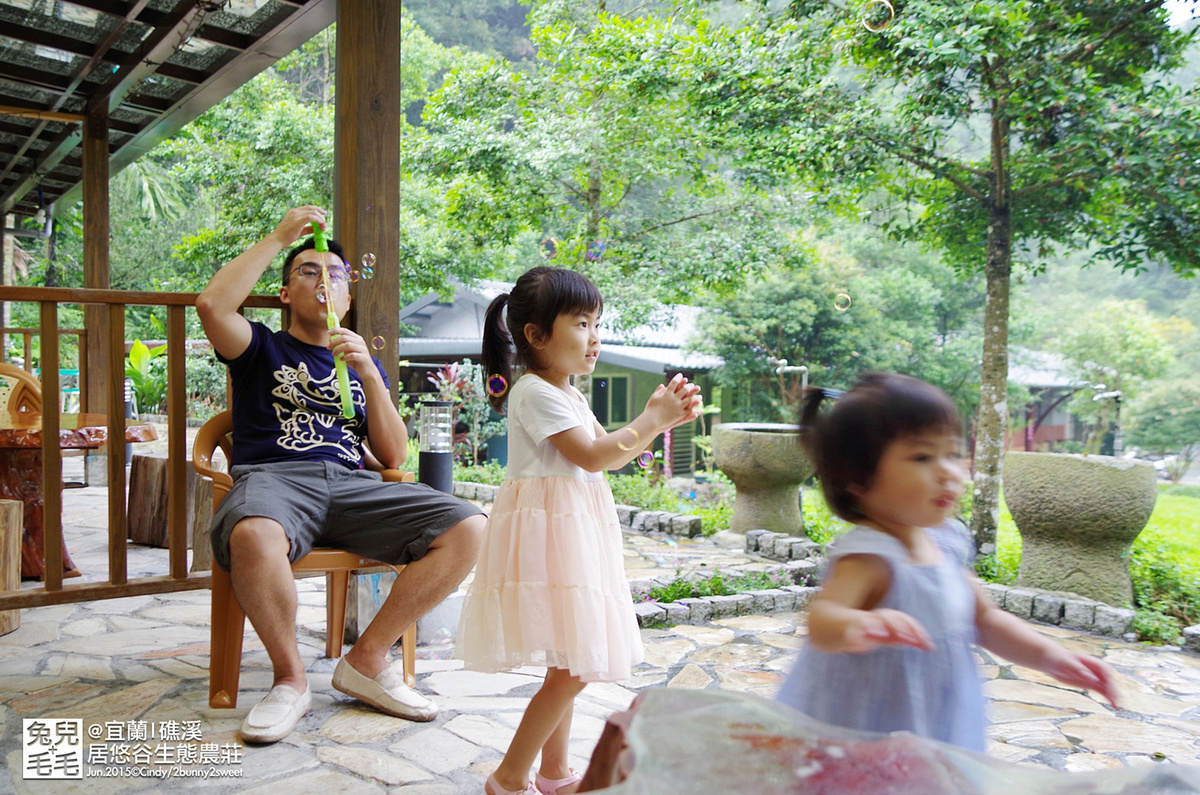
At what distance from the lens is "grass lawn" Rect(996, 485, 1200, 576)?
4.61m

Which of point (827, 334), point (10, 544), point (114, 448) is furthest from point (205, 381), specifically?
point (114, 448)

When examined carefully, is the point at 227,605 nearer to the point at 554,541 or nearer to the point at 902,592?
the point at 554,541

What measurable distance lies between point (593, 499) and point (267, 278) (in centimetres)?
1209

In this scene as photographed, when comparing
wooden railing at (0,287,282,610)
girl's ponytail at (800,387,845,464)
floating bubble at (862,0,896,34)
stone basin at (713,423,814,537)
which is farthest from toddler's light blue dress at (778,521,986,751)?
floating bubble at (862,0,896,34)

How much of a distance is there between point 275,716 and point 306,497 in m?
0.54

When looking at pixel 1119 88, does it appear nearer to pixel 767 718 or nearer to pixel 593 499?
pixel 593 499

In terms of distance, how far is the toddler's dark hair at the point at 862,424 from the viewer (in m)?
1.08

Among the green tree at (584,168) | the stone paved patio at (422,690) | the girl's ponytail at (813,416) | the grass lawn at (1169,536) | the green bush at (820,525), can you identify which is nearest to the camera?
the girl's ponytail at (813,416)

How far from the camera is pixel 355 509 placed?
226 cm

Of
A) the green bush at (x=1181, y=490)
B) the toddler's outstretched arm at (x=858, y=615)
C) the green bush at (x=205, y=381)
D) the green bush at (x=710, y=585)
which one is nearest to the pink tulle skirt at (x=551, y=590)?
the toddler's outstretched arm at (x=858, y=615)

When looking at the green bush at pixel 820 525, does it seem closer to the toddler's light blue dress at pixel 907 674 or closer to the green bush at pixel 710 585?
the green bush at pixel 710 585

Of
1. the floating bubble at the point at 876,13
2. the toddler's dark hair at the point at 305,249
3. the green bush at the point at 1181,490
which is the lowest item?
the green bush at the point at 1181,490

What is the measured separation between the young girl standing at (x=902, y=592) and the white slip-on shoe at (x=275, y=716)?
55.3 inches

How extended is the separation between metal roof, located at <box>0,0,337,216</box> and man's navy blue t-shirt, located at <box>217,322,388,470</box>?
1.82 m
